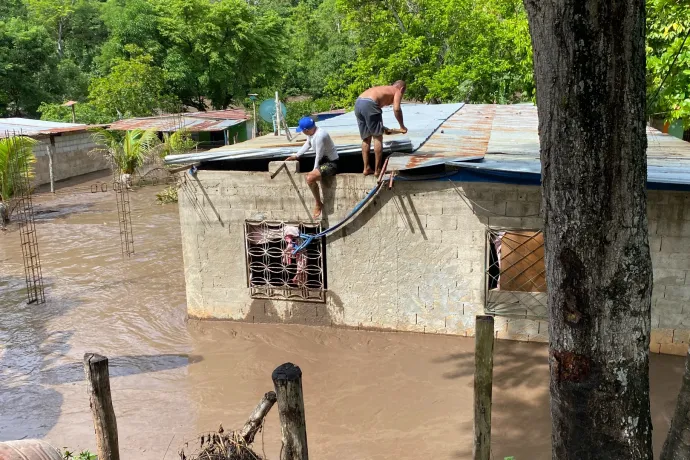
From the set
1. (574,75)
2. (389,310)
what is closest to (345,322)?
(389,310)

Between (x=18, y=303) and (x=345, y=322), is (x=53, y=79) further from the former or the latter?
(x=345, y=322)

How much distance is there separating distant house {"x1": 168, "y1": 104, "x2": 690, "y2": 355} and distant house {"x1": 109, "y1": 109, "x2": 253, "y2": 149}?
12.7m

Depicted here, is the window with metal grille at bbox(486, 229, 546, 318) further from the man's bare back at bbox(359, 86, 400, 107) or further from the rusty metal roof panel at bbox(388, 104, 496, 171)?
the man's bare back at bbox(359, 86, 400, 107)

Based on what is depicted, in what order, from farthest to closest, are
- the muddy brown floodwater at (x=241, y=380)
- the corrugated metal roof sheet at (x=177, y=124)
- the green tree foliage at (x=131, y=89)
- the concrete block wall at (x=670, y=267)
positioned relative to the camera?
1. the green tree foliage at (x=131, y=89)
2. the corrugated metal roof sheet at (x=177, y=124)
3. the concrete block wall at (x=670, y=267)
4. the muddy brown floodwater at (x=241, y=380)

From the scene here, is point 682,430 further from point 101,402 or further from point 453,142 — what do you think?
point 453,142

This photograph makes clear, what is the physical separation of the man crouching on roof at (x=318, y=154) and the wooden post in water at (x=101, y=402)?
4.05m

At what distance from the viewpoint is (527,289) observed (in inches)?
Result: 292

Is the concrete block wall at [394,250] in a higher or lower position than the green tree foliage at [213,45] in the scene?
lower

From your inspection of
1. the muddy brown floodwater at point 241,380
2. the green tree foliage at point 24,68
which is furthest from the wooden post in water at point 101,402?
the green tree foliage at point 24,68

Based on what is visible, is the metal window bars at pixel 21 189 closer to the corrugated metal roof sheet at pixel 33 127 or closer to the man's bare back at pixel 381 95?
the corrugated metal roof sheet at pixel 33 127

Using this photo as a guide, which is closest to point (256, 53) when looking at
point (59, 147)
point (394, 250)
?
point (59, 147)

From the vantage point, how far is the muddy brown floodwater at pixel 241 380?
5.99 meters

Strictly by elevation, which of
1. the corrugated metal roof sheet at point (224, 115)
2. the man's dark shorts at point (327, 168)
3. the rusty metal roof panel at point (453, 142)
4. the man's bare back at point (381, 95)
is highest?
the corrugated metal roof sheet at point (224, 115)

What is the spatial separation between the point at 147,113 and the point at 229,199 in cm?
1927
